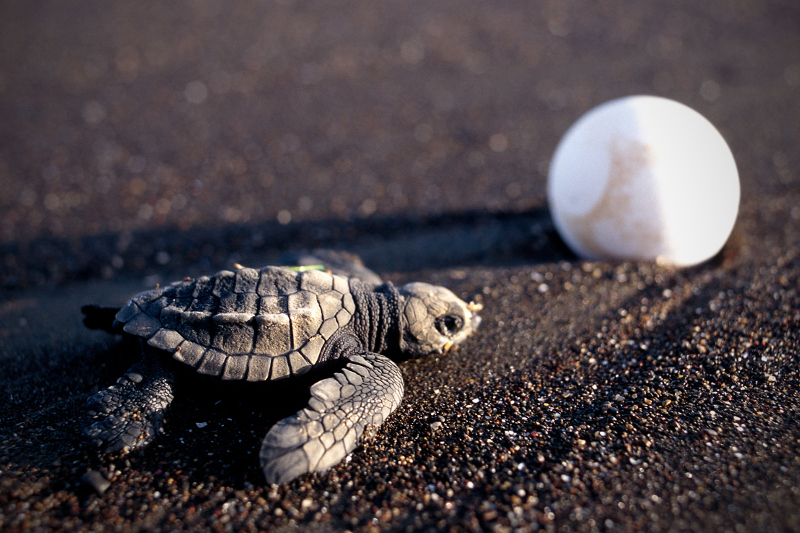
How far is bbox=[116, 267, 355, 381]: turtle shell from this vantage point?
2.67m

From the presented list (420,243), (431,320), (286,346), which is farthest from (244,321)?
(420,243)

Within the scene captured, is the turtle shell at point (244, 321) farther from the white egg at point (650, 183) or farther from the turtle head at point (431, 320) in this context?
the white egg at point (650, 183)

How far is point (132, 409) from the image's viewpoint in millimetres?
2592

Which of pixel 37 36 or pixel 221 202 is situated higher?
pixel 37 36

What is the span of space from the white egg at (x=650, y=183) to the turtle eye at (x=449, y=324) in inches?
61.6

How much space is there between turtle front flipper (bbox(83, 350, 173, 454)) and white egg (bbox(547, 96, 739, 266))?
315 cm

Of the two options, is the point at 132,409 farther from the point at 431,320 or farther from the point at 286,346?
the point at 431,320

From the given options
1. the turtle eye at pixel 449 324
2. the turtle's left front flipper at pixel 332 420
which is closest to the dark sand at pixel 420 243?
the turtle's left front flipper at pixel 332 420

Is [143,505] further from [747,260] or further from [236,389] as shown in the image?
[747,260]

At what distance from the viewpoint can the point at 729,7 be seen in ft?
30.9

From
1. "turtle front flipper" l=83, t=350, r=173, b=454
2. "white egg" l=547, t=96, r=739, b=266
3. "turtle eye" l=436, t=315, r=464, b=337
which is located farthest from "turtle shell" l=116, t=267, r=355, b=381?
"white egg" l=547, t=96, r=739, b=266

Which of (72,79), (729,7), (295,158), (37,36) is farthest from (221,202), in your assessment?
(729,7)

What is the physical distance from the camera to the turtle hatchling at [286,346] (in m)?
2.47

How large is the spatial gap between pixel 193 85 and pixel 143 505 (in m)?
6.50
